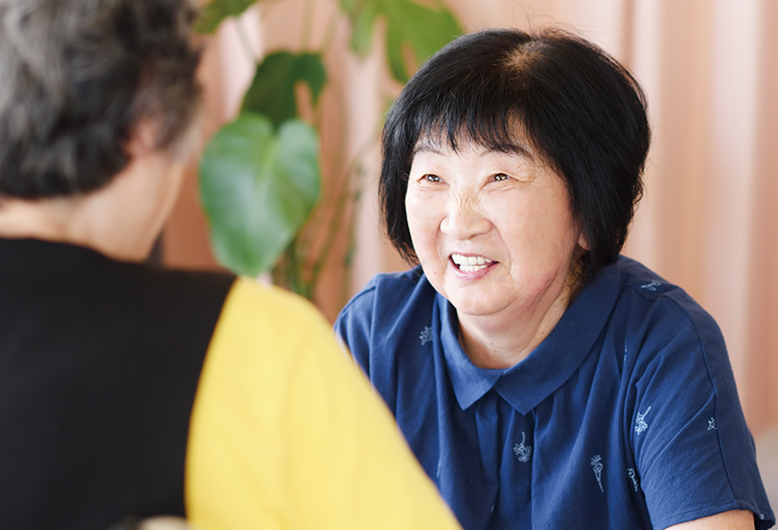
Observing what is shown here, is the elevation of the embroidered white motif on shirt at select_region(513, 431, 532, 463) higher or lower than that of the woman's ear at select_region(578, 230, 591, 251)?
lower

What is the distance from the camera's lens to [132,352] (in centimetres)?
59

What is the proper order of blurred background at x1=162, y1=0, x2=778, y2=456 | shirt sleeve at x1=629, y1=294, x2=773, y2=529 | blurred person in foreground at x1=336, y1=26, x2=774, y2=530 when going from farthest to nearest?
blurred background at x1=162, y1=0, x2=778, y2=456
blurred person in foreground at x1=336, y1=26, x2=774, y2=530
shirt sleeve at x1=629, y1=294, x2=773, y2=529

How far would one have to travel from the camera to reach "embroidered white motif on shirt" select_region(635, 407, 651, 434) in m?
1.11

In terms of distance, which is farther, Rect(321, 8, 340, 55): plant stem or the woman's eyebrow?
Rect(321, 8, 340, 55): plant stem

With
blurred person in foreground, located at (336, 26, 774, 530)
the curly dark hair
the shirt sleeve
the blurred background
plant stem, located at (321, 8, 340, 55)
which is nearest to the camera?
the curly dark hair

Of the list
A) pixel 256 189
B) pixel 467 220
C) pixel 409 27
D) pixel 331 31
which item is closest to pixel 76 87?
pixel 467 220

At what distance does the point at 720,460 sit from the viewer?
103 cm

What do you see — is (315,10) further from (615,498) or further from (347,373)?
(347,373)

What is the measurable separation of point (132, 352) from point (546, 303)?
2.69 feet

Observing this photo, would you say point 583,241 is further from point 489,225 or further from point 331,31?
point 331,31

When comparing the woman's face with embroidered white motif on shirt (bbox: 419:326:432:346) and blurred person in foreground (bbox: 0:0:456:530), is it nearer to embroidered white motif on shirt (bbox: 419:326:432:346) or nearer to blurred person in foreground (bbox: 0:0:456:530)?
embroidered white motif on shirt (bbox: 419:326:432:346)

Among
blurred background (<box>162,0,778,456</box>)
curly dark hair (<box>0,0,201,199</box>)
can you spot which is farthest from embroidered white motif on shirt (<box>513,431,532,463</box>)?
blurred background (<box>162,0,778,456</box>)

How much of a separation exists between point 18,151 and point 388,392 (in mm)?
835

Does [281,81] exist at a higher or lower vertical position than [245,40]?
lower
